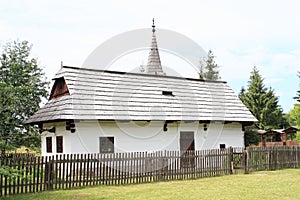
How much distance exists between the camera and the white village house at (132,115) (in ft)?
52.0

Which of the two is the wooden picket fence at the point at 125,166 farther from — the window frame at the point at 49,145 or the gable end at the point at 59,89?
the gable end at the point at 59,89

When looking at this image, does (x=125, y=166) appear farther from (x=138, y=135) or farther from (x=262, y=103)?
(x=262, y=103)

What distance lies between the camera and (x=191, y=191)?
10727mm

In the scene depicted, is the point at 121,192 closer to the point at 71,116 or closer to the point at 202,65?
the point at 71,116

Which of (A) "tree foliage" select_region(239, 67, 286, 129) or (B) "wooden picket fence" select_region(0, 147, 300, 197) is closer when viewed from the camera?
(B) "wooden picket fence" select_region(0, 147, 300, 197)

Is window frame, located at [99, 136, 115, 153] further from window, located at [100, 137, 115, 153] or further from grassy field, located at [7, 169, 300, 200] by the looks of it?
grassy field, located at [7, 169, 300, 200]

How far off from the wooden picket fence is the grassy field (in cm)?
53

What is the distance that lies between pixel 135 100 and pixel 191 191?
7910 millimetres

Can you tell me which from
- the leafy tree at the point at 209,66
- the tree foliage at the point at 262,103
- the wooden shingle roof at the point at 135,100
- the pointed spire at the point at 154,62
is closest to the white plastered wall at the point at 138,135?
the wooden shingle roof at the point at 135,100

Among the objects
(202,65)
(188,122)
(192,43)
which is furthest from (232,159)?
(202,65)

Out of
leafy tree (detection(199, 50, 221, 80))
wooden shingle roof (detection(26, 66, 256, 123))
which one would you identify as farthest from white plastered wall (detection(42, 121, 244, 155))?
leafy tree (detection(199, 50, 221, 80))

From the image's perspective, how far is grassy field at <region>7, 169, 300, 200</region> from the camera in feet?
32.1

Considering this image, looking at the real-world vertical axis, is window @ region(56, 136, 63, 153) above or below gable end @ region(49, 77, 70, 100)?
below

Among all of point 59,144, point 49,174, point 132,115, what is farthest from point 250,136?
point 49,174
